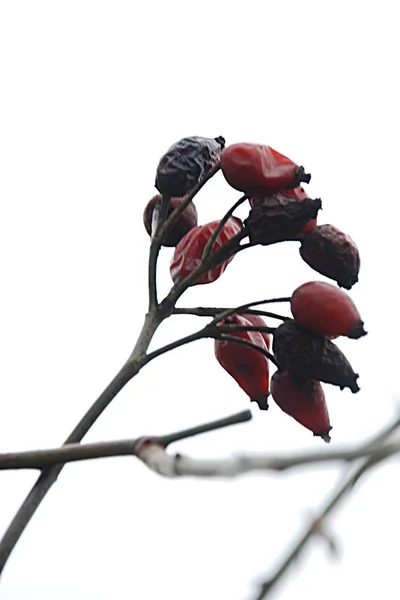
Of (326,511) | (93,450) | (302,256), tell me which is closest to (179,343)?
(302,256)

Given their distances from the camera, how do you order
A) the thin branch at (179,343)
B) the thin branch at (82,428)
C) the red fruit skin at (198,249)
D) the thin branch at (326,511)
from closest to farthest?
1. the thin branch at (326,511)
2. the thin branch at (82,428)
3. the thin branch at (179,343)
4. the red fruit skin at (198,249)

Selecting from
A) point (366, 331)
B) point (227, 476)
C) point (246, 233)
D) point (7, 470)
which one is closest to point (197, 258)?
point (246, 233)

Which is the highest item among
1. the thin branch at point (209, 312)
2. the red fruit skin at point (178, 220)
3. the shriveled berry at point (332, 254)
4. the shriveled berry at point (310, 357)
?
the red fruit skin at point (178, 220)

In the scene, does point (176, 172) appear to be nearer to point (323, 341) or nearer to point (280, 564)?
point (323, 341)

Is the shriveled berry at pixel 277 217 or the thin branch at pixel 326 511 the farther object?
the shriveled berry at pixel 277 217

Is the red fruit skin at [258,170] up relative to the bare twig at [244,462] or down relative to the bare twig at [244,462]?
up

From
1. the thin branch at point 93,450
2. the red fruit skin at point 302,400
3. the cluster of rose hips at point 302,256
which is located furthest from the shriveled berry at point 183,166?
the thin branch at point 93,450

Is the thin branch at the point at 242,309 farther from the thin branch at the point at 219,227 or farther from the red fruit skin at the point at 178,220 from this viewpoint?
the red fruit skin at the point at 178,220
